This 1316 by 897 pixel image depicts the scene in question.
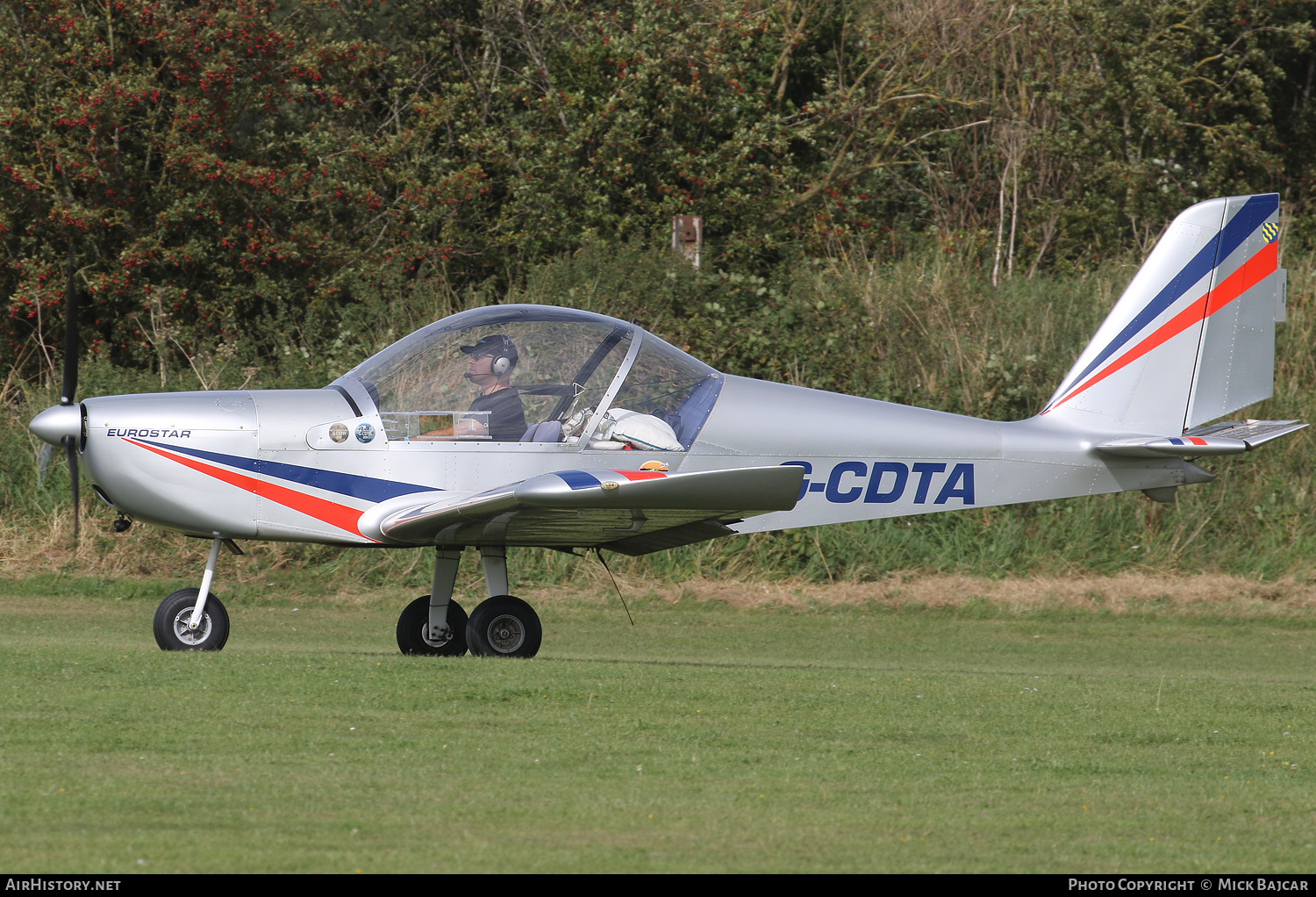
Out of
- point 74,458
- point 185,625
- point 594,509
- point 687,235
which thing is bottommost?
point 185,625

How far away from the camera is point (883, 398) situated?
666 inches

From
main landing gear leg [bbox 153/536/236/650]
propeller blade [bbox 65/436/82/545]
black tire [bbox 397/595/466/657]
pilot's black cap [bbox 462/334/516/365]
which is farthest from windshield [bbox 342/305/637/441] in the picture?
propeller blade [bbox 65/436/82/545]

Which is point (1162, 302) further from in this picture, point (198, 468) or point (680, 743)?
point (198, 468)

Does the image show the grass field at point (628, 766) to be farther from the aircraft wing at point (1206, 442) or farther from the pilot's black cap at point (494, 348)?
the pilot's black cap at point (494, 348)

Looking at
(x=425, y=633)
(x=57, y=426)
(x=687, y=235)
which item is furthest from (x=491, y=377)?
(x=687, y=235)

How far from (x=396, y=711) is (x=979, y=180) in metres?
18.2

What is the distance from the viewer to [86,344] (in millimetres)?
18562

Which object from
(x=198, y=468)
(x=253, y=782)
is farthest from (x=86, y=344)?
(x=253, y=782)

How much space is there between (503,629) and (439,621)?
66cm

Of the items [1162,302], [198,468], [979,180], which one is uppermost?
[979,180]

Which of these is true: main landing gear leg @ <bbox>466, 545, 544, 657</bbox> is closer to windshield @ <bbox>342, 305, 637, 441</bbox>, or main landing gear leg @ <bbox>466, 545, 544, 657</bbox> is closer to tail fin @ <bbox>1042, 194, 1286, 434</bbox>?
windshield @ <bbox>342, 305, 637, 441</bbox>

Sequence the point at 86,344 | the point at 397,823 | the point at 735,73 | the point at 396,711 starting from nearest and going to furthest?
the point at 397,823
the point at 396,711
the point at 86,344
the point at 735,73

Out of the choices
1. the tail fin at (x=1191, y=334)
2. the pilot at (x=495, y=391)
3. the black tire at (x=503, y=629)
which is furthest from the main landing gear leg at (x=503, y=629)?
the tail fin at (x=1191, y=334)

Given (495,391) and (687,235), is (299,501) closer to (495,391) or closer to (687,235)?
(495,391)
